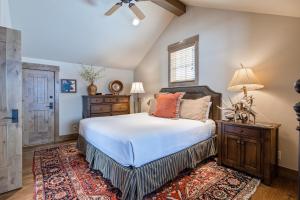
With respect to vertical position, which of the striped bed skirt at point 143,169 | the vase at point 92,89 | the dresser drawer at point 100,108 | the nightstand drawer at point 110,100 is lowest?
the striped bed skirt at point 143,169

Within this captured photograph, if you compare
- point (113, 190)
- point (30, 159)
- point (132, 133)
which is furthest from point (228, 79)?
point (30, 159)

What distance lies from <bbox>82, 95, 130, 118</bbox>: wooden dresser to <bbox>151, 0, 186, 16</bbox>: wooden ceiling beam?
261cm

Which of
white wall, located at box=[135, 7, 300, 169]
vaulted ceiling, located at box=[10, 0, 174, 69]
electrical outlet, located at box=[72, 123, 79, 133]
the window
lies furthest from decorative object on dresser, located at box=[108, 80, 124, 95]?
white wall, located at box=[135, 7, 300, 169]

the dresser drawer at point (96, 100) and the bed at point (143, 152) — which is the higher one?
the dresser drawer at point (96, 100)

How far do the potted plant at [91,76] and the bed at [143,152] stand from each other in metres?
1.90

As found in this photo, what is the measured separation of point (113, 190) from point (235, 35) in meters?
3.16

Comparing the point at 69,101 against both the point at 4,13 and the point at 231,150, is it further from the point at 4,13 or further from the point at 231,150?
the point at 231,150

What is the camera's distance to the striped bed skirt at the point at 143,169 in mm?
1732

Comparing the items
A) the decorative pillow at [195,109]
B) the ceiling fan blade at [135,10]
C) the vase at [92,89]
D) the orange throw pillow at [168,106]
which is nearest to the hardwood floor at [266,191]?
the decorative pillow at [195,109]

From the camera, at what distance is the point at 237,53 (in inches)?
118

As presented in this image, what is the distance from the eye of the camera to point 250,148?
236cm

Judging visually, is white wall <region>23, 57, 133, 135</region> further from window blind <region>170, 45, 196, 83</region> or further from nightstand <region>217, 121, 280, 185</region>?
nightstand <region>217, 121, 280, 185</region>

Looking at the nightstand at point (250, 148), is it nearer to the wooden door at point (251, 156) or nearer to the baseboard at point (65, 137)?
the wooden door at point (251, 156)

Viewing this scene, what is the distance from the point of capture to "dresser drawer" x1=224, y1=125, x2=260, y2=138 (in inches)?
90.7
